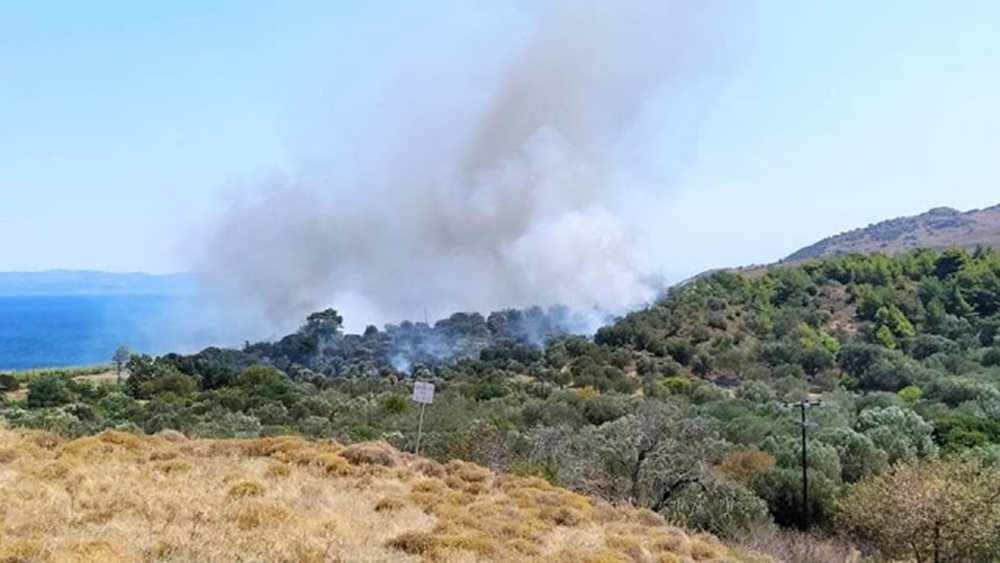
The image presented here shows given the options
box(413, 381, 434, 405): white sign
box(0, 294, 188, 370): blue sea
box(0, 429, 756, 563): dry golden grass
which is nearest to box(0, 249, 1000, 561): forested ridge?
box(413, 381, 434, 405): white sign

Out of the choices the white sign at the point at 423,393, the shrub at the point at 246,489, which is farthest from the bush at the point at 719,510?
the shrub at the point at 246,489

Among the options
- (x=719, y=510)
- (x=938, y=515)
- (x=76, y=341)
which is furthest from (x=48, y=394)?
(x=76, y=341)

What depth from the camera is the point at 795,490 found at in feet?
89.0

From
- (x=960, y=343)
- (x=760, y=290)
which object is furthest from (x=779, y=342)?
(x=760, y=290)

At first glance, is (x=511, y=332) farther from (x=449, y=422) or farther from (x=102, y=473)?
(x=102, y=473)

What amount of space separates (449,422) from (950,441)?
20991 millimetres

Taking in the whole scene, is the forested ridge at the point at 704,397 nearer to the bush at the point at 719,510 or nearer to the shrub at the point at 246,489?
the bush at the point at 719,510

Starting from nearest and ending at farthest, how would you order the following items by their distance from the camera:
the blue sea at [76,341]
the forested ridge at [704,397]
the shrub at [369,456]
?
the shrub at [369,456] < the forested ridge at [704,397] < the blue sea at [76,341]

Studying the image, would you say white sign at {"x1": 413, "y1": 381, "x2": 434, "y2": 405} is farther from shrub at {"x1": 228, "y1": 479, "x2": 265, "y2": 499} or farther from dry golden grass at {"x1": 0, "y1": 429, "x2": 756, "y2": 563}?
shrub at {"x1": 228, "y1": 479, "x2": 265, "y2": 499}

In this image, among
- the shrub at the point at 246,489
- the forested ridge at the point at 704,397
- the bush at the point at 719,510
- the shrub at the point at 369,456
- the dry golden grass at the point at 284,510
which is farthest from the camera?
the forested ridge at the point at 704,397

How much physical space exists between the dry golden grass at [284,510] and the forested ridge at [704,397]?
17.1 ft

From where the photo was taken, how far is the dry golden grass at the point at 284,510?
9086 millimetres

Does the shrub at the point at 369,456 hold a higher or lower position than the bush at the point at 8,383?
lower

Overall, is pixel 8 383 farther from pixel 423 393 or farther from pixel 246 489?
pixel 246 489
